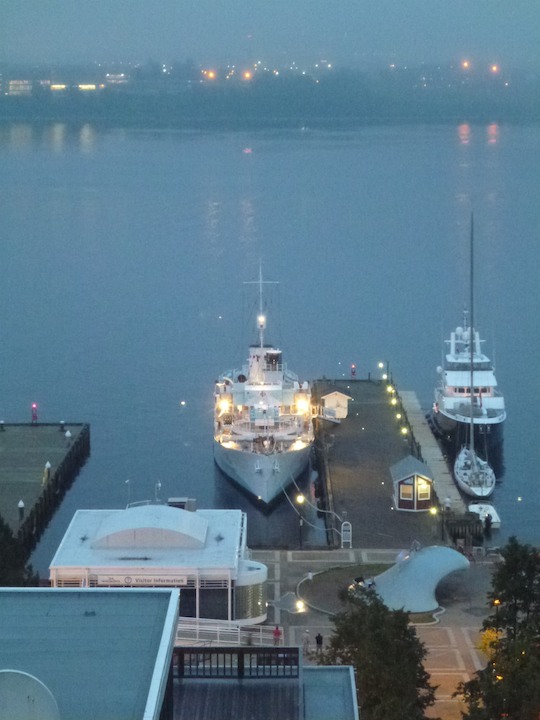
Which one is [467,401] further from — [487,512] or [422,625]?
[422,625]

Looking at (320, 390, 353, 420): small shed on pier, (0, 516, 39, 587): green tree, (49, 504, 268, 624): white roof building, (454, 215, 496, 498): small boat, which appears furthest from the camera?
(320, 390, 353, 420): small shed on pier

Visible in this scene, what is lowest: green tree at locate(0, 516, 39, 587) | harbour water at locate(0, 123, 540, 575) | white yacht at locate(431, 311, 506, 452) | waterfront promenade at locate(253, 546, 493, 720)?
harbour water at locate(0, 123, 540, 575)

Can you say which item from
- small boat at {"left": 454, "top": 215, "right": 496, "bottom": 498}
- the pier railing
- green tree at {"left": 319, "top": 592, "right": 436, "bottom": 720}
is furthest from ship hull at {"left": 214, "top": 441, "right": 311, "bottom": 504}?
the pier railing

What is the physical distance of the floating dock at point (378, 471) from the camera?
19.2m

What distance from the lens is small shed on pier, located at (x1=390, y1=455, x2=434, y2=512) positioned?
20219 millimetres

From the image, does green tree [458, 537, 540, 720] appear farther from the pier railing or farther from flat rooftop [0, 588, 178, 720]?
flat rooftop [0, 588, 178, 720]

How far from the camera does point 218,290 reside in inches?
1896

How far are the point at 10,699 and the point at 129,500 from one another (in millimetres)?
17449

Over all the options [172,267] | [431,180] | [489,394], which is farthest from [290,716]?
[431,180]

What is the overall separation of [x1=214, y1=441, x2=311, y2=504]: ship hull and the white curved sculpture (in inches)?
303

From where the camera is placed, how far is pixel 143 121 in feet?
634

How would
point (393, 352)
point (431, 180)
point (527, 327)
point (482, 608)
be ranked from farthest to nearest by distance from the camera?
point (431, 180) < point (527, 327) < point (393, 352) < point (482, 608)

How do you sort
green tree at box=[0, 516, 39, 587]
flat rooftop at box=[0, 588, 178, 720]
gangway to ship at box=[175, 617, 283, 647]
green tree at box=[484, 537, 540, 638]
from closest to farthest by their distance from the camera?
flat rooftop at box=[0, 588, 178, 720] < green tree at box=[484, 537, 540, 638] < green tree at box=[0, 516, 39, 587] < gangway to ship at box=[175, 617, 283, 647]

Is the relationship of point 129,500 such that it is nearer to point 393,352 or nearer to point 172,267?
point 393,352
